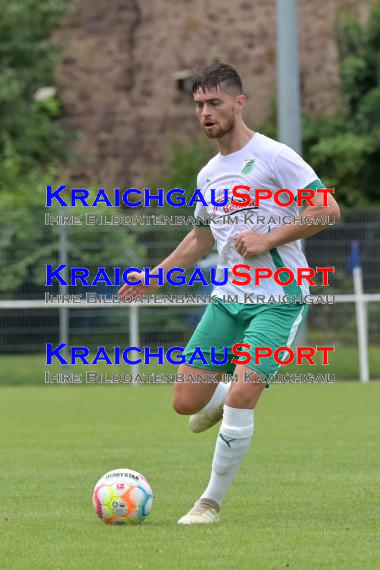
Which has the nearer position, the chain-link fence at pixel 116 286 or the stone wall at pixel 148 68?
the chain-link fence at pixel 116 286

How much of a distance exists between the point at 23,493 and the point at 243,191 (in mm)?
2567

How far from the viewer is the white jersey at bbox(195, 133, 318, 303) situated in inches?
287

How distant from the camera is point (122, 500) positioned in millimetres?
7105

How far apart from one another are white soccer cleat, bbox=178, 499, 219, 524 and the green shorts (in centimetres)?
76

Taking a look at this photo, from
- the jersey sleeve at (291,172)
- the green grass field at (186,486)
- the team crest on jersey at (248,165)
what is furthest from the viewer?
the team crest on jersey at (248,165)

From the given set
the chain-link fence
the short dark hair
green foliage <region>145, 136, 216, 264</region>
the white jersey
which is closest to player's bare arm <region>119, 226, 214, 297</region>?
the white jersey

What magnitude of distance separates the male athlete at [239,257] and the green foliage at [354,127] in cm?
1830

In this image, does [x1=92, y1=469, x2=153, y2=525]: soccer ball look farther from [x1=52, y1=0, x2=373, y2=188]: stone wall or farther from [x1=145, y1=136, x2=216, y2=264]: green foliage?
[x1=52, y1=0, x2=373, y2=188]: stone wall

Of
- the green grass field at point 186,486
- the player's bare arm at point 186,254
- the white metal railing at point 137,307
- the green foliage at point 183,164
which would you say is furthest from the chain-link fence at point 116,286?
the player's bare arm at point 186,254

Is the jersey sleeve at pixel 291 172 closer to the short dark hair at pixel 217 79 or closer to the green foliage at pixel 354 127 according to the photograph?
the short dark hair at pixel 217 79

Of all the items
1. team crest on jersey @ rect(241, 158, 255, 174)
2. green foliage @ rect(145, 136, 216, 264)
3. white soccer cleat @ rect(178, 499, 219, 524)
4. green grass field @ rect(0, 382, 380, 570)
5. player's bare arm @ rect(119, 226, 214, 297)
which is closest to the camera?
green grass field @ rect(0, 382, 380, 570)

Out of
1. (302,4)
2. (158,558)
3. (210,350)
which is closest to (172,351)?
(302,4)

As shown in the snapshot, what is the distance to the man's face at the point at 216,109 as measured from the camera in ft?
23.8

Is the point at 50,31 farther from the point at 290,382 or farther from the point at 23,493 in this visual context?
the point at 23,493
